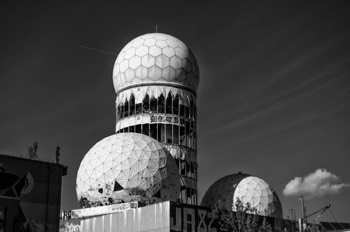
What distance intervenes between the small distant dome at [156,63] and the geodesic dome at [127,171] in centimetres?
919

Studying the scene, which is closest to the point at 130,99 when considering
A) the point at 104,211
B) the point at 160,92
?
the point at 160,92

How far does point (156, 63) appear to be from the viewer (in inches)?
2633

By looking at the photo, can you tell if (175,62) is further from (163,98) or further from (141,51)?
(163,98)

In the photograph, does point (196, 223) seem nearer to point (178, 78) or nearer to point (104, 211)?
point (104, 211)

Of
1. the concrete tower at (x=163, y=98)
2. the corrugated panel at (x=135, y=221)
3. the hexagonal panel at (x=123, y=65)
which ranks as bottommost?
the corrugated panel at (x=135, y=221)

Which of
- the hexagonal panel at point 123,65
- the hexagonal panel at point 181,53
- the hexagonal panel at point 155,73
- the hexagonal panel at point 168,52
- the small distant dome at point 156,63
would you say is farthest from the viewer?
the hexagonal panel at point 123,65

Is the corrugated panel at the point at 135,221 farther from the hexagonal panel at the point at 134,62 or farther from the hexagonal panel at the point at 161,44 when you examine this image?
the hexagonal panel at the point at 161,44

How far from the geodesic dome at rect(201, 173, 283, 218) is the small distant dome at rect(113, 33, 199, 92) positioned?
11032 mm

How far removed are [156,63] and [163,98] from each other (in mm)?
3951

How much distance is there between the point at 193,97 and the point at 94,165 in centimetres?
1524

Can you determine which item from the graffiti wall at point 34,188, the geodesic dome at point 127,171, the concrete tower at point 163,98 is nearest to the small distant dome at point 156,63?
the concrete tower at point 163,98

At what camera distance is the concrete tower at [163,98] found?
215ft

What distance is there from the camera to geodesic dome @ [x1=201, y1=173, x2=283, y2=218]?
215ft

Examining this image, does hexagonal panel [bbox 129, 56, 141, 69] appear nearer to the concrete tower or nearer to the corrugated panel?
the concrete tower
